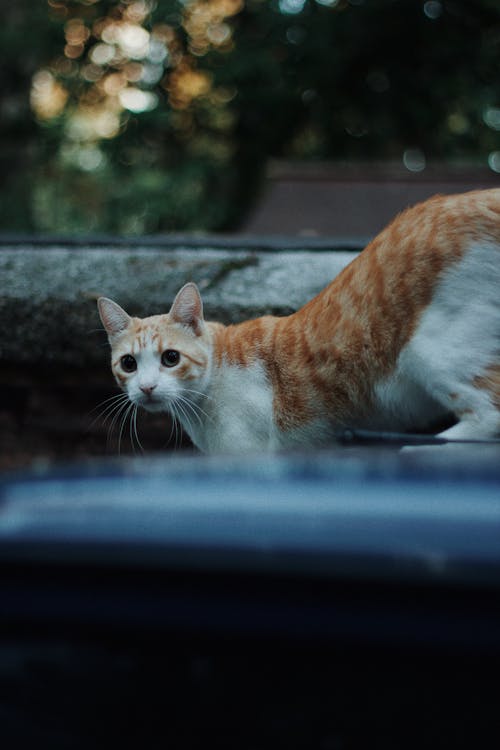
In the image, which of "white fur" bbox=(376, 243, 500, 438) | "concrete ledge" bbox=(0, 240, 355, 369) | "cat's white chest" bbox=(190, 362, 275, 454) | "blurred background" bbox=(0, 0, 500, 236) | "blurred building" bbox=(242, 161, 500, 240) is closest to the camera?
"white fur" bbox=(376, 243, 500, 438)

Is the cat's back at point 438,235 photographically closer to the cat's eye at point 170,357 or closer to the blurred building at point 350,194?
the cat's eye at point 170,357

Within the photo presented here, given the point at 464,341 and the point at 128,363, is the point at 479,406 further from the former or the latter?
the point at 128,363

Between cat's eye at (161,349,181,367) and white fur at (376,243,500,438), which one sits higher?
cat's eye at (161,349,181,367)

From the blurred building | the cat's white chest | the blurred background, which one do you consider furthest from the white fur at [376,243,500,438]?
the blurred background

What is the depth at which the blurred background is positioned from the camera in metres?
9.16

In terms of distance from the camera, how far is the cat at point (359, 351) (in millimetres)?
1735

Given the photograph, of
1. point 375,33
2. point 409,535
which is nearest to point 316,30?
point 375,33

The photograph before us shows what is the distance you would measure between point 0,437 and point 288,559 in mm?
2351

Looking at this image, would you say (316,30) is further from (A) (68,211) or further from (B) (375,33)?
(A) (68,211)

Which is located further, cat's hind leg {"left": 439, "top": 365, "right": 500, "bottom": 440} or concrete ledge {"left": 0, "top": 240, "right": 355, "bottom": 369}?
concrete ledge {"left": 0, "top": 240, "right": 355, "bottom": 369}

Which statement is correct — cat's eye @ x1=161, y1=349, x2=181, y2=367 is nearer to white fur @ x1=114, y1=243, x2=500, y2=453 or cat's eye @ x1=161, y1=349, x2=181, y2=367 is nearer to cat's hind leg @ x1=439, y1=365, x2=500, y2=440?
white fur @ x1=114, y1=243, x2=500, y2=453

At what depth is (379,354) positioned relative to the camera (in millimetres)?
1881

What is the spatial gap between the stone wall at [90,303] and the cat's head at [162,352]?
0.34m

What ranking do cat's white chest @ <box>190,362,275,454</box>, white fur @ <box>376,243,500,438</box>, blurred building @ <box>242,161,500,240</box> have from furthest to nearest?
blurred building @ <box>242,161,500,240</box> → cat's white chest @ <box>190,362,275,454</box> → white fur @ <box>376,243,500,438</box>
